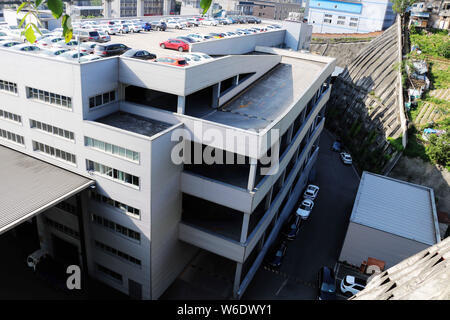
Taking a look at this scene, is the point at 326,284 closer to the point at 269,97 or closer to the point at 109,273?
the point at 269,97

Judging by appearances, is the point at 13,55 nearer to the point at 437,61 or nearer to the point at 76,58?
the point at 76,58

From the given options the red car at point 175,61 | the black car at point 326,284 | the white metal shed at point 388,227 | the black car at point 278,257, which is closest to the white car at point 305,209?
the white metal shed at point 388,227

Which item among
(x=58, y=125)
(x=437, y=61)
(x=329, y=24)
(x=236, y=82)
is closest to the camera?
(x=58, y=125)

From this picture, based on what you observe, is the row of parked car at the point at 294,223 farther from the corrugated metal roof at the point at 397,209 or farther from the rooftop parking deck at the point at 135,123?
the rooftop parking deck at the point at 135,123

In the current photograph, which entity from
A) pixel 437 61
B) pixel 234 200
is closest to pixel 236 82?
pixel 234 200

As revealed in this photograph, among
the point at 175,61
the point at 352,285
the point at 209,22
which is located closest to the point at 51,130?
the point at 175,61

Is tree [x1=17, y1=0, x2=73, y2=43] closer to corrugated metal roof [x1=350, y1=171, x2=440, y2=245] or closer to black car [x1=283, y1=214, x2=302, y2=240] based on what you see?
corrugated metal roof [x1=350, y1=171, x2=440, y2=245]

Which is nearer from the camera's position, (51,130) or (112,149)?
(112,149)
